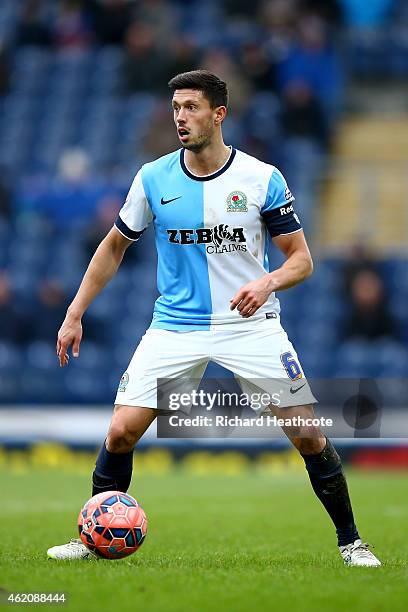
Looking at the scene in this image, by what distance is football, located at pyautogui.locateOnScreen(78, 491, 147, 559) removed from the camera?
6.68m

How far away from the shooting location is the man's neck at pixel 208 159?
7.09 m

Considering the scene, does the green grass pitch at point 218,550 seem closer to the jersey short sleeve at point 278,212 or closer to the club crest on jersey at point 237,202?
the jersey short sleeve at point 278,212

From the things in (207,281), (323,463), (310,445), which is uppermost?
(207,281)

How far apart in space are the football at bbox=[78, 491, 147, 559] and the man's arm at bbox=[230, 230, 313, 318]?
49.3 inches

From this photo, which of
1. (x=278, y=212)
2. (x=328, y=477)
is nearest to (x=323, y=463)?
(x=328, y=477)

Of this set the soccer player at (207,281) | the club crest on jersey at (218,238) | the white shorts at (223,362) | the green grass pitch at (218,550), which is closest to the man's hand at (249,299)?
the soccer player at (207,281)

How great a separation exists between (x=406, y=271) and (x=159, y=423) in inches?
377

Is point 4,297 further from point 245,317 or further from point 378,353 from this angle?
point 245,317

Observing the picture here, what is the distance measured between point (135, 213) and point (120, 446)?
134 centimetres

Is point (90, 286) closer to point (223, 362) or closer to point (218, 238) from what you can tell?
point (218, 238)

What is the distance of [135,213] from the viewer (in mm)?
7160

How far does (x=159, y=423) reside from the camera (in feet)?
28.1

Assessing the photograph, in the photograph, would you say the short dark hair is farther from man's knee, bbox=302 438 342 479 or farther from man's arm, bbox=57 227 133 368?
man's knee, bbox=302 438 342 479

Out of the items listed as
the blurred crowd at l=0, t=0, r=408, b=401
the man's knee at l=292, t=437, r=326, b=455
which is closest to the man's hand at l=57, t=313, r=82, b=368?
the man's knee at l=292, t=437, r=326, b=455
